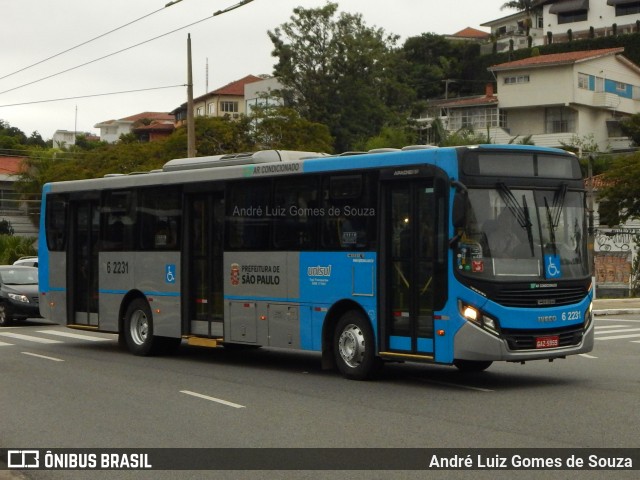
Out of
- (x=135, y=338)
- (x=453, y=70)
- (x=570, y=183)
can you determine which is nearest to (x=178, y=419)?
(x=570, y=183)

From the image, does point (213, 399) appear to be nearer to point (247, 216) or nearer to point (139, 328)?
point (247, 216)

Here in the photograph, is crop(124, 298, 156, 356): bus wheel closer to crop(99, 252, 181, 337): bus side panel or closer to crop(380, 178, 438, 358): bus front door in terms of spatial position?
crop(99, 252, 181, 337): bus side panel

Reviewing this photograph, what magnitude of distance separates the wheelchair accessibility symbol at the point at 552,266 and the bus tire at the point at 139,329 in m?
8.08

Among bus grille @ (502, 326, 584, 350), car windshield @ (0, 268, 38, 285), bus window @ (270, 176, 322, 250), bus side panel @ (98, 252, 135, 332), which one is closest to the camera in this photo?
bus grille @ (502, 326, 584, 350)

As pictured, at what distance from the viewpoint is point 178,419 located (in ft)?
39.9

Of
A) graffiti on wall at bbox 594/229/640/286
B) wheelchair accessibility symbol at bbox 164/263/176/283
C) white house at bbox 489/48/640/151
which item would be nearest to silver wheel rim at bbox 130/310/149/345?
wheelchair accessibility symbol at bbox 164/263/176/283

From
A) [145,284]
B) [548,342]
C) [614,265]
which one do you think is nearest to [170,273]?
[145,284]

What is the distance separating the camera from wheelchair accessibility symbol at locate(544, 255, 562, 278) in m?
14.3

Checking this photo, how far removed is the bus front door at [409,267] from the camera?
14328mm

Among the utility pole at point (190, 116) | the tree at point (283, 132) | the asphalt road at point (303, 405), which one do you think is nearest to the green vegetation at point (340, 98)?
the tree at point (283, 132)

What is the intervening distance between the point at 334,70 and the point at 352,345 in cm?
7403

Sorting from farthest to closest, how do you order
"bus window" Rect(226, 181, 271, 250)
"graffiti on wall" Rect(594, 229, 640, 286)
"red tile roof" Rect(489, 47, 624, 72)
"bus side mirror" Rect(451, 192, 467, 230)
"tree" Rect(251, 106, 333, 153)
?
1. "red tile roof" Rect(489, 47, 624, 72)
2. "tree" Rect(251, 106, 333, 153)
3. "graffiti on wall" Rect(594, 229, 640, 286)
4. "bus window" Rect(226, 181, 271, 250)
5. "bus side mirror" Rect(451, 192, 467, 230)

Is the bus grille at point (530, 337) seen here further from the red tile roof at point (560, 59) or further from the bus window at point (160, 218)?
the red tile roof at point (560, 59)

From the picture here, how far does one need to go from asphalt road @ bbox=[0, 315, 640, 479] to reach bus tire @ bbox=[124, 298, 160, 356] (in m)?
0.55
